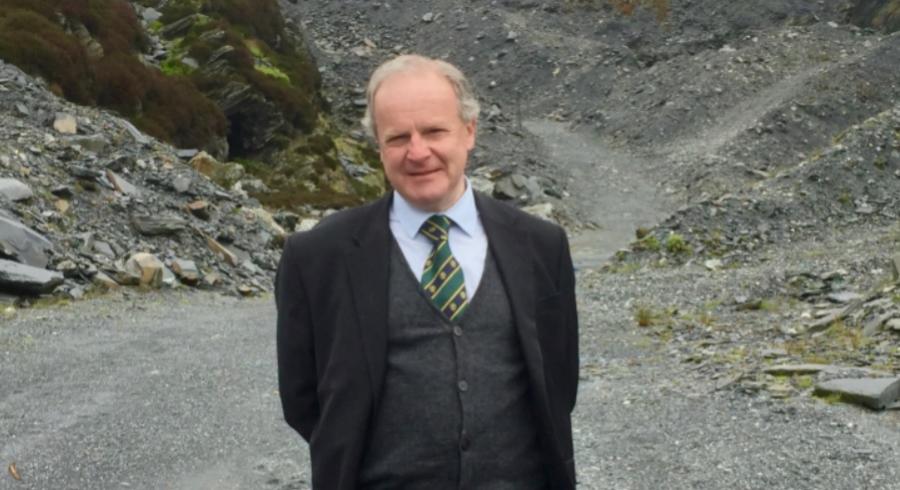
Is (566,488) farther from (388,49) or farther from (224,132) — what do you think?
(388,49)

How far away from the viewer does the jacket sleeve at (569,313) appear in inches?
127

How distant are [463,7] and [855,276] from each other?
47.0 m

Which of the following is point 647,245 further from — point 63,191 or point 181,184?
point 63,191

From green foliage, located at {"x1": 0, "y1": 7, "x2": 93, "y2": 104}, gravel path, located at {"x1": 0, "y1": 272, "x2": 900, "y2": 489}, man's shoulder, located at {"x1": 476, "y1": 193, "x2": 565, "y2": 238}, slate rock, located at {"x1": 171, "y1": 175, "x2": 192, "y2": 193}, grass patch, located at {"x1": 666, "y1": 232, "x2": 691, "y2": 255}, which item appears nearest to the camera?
man's shoulder, located at {"x1": 476, "y1": 193, "x2": 565, "y2": 238}

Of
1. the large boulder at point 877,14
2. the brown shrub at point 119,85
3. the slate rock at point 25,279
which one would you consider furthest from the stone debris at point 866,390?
the large boulder at point 877,14

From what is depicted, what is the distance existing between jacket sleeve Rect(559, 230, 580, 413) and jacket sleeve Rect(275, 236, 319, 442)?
2.47 ft

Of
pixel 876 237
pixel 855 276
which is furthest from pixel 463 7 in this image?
pixel 855 276

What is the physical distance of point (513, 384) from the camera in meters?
3.05

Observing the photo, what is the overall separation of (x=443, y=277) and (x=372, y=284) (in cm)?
20

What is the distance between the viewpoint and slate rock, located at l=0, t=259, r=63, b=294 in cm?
1493

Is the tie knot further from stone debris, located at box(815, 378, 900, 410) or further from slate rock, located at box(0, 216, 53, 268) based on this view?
slate rock, located at box(0, 216, 53, 268)

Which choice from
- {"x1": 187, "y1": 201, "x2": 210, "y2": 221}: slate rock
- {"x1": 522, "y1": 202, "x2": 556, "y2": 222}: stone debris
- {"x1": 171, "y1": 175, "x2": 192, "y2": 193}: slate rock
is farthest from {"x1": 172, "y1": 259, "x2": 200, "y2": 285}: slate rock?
{"x1": 522, "y1": 202, "x2": 556, "y2": 222}: stone debris

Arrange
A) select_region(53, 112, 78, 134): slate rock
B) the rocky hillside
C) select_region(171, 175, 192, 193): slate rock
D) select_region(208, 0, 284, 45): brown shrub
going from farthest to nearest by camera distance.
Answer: select_region(208, 0, 284, 45): brown shrub
select_region(53, 112, 78, 134): slate rock
select_region(171, 175, 192, 193): slate rock
the rocky hillside

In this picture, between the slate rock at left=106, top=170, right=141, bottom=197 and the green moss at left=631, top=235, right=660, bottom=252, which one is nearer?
the slate rock at left=106, top=170, right=141, bottom=197
